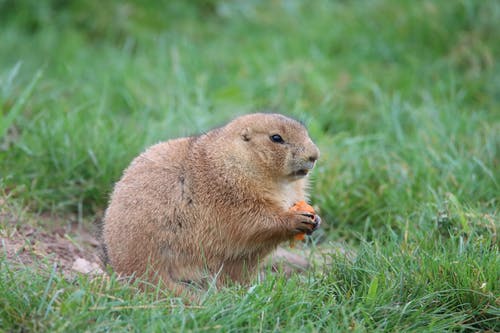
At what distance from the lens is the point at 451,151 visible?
19.9ft

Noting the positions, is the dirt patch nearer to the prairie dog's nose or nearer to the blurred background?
the blurred background

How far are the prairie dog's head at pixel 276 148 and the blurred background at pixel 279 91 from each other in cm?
101

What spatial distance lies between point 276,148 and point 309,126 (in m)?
2.30

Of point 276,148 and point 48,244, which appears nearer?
point 276,148

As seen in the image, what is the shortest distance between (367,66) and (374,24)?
79 cm

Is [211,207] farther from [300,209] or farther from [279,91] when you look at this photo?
[279,91]

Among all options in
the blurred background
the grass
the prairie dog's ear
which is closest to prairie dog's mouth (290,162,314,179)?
the prairie dog's ear

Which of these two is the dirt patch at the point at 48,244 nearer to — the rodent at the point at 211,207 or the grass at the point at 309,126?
the grass at the point at 309,126

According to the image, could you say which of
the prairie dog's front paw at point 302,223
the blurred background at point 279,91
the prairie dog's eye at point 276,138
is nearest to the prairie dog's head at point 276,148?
the prairie dog's eye at point 276,138

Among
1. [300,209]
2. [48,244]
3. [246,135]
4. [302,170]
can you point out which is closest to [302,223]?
[300,209]

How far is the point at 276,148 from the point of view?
14.7ft

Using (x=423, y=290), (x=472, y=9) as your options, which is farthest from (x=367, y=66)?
(x=423, y=290)

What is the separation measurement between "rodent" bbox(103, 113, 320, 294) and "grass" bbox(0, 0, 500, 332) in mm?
315

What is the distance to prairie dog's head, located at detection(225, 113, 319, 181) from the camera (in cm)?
443
